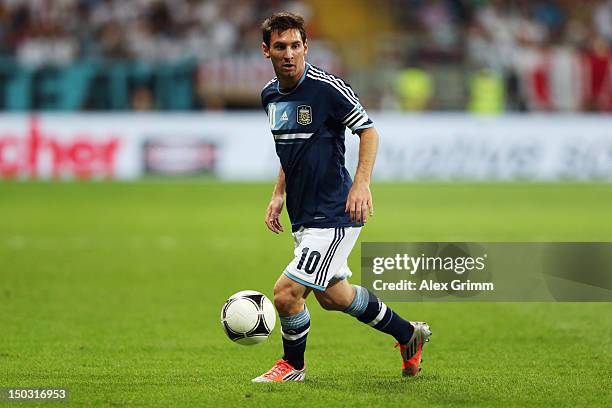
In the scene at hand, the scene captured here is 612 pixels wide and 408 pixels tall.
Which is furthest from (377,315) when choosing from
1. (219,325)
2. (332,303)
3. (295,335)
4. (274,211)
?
(219,325)

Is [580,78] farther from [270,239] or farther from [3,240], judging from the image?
[3,240]

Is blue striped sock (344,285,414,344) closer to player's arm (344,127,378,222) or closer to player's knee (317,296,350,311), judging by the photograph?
player's knee (317,296,350,311)

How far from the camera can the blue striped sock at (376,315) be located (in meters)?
6.68

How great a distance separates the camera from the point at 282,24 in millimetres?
6250

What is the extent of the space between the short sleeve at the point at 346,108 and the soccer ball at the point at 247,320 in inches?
49.4

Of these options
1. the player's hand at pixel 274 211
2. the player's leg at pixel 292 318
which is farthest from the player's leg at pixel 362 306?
the player's hand at pixel 274 211

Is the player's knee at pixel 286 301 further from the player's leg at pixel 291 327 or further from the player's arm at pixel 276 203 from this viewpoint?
the player's arm at pixel 276 203

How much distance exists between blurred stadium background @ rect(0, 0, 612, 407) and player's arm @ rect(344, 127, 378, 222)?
1.03 meters

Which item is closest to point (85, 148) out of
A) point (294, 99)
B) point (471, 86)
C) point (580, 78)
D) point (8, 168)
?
point (8, 168)

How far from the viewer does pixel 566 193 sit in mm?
20891

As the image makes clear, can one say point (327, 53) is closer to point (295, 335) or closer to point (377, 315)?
point (377, 315)

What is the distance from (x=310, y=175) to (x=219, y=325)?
2735 millimetres

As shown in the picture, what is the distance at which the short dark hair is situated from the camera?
6250mm

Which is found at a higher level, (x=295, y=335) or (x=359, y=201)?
(x=359, y=201)
